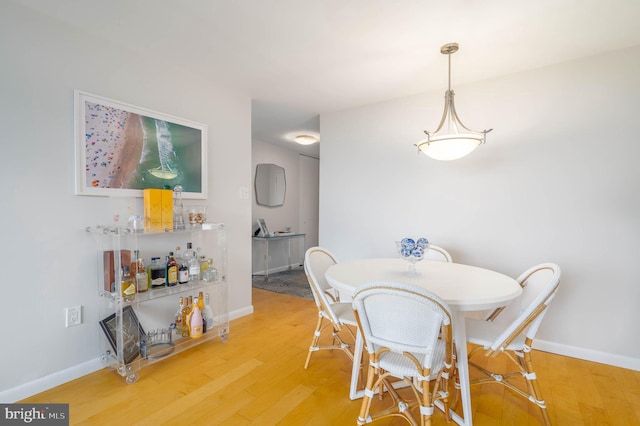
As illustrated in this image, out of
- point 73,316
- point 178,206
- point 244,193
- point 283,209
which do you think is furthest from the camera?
point 283,209

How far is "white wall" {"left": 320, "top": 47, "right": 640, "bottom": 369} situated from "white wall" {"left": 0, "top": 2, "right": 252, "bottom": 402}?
2.59 m

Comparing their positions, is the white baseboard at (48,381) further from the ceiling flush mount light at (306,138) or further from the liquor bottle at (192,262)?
the ceiling flush mount light at (306,138)

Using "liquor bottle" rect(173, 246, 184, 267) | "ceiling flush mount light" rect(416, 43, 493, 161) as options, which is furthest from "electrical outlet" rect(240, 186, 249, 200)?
"ceiling flush mount light" rect(416, 43, 493, 161)

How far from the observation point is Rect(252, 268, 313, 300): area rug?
3966mm

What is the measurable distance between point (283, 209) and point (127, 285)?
365 centimetres

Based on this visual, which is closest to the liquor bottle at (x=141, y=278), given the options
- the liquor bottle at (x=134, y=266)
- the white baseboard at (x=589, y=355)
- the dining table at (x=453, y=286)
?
the liquor bottle at (x=134, y=266)

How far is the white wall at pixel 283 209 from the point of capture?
501 centimetres

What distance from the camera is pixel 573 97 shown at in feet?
7.45

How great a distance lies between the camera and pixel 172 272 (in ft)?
7.30

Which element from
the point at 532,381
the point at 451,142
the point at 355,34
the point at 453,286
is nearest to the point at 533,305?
the point at 453,286

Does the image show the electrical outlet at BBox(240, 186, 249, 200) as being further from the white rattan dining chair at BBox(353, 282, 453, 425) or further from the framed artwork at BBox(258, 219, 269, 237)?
the white rattan dining chair at BBox(353, 282, 453, 425)

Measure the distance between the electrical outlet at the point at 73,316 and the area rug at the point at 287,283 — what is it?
2333 millimetres

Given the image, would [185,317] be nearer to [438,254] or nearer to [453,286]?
[453,286]

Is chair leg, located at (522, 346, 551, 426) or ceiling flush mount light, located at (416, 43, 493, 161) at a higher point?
ceiling flush mount light, located at (416, 43, 493, 161)
